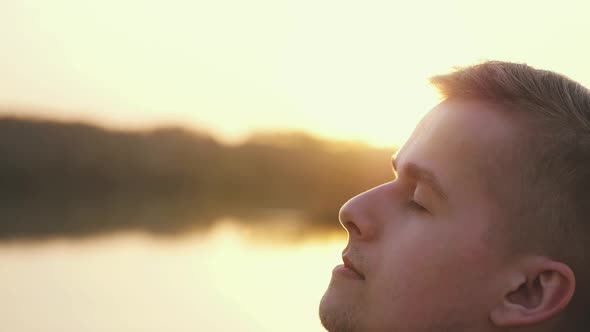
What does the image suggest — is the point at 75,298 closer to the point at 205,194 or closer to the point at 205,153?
the point at 205,153


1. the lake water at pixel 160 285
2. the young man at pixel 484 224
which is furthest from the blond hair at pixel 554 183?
the lake water at pixel 160 285

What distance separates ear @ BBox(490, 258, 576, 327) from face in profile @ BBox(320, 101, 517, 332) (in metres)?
0.02

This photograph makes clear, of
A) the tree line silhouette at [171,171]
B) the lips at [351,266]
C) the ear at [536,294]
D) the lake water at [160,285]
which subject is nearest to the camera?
the ear at [536,294]

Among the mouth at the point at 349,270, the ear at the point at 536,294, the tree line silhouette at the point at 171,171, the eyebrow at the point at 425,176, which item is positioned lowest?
the ear at the point at 536,294

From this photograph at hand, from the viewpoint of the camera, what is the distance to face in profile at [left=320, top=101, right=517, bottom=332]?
4.50 feet

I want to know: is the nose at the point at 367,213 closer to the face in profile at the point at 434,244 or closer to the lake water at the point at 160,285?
the face in profile at the point at 434,244

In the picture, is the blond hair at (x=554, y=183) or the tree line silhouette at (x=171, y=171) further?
the tree line silhouette at (x=171, y=171)

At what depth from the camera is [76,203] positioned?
76.3ft

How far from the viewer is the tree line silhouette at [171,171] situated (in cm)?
2283

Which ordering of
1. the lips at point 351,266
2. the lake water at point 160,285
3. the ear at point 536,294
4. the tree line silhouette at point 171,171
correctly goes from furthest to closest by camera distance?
the tree line silhouette at point 171,171, the lake water at point 160,285, the lips at point 351,266, the ear at point 536,294

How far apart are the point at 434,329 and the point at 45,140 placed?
23.8 metres

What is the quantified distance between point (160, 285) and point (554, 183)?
6580mm

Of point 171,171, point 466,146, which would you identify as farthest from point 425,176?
point 171,171

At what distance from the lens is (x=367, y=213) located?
1452 millimetres
